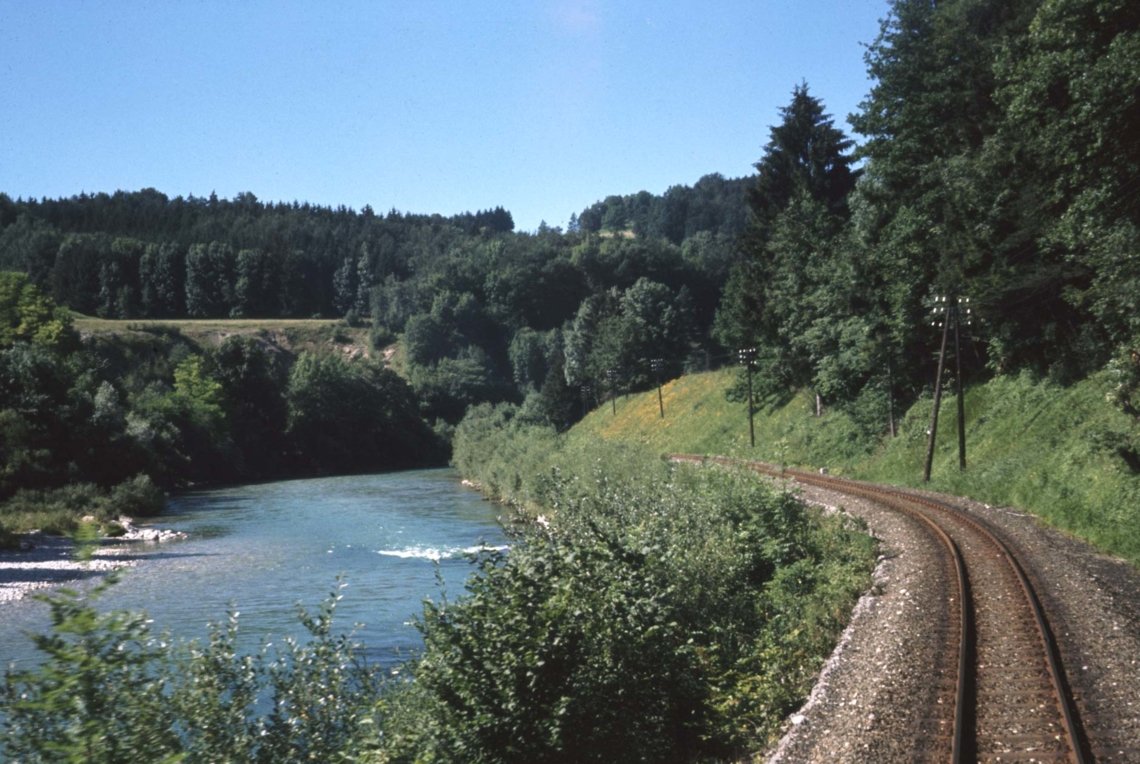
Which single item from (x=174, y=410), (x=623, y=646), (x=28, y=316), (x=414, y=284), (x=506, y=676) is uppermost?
(x=414, y=284)

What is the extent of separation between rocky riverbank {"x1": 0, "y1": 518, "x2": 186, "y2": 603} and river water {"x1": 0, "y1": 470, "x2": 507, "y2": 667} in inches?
37.3

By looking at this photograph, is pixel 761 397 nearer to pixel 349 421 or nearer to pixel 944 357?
pixel 944 357

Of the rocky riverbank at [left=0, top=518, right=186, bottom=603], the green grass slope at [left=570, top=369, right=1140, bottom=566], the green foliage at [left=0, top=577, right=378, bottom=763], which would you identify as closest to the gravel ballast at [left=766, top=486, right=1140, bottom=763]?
the green grass slope at [left=570, top=369, right=1140, bottom=566]

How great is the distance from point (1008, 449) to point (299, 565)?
2547cm

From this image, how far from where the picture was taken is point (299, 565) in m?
35.3

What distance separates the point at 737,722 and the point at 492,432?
6645 cm

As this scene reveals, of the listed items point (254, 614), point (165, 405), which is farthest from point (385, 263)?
point (254, 614)

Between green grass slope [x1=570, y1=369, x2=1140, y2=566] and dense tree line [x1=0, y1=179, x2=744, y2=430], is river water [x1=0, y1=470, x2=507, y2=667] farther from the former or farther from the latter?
dense tree line [x1=0, y1=179, x2=744, y2=430]

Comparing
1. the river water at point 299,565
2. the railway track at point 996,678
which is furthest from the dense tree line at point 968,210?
the river water at point 299,565

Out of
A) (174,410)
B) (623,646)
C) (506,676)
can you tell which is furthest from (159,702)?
(174,410)

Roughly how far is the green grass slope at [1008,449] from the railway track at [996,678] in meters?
4.81

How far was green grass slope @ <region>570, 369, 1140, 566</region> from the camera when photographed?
950 inches

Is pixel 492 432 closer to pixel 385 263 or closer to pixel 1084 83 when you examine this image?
pixel 1084 83

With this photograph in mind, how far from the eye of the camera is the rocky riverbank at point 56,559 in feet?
106
